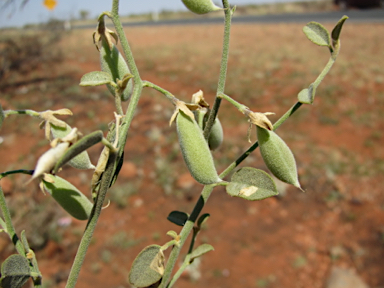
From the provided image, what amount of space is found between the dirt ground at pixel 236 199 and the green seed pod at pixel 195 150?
0.58 meters

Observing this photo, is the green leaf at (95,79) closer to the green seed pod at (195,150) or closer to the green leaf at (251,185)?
the green seed pod at (195,150)

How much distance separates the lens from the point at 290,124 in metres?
5.27

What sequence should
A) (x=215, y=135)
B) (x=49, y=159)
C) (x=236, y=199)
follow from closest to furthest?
1. (x=49, y=159)
2. (x=215, y=135)
3. (x=236, y=199)

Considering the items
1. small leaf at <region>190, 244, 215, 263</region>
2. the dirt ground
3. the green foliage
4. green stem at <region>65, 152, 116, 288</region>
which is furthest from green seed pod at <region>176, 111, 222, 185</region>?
the dirt ground

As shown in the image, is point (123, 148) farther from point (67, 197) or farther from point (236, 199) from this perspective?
point (236, 199)

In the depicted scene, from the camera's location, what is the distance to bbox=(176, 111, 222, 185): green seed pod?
459 millimetres

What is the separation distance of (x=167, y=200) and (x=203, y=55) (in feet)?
21.7

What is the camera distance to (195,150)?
458 millimetres

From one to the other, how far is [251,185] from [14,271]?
33cm

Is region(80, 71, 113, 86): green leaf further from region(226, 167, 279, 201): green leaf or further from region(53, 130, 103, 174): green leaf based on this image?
region(226, 167, 279, 201): green leaf

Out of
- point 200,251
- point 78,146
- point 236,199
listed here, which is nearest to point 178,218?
point 200,251

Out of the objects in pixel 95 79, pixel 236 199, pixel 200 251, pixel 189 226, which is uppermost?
pixel 95 79

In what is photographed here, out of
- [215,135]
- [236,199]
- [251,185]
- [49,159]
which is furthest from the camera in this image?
[236,199]

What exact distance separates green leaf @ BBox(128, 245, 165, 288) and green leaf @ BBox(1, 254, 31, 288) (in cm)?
14
